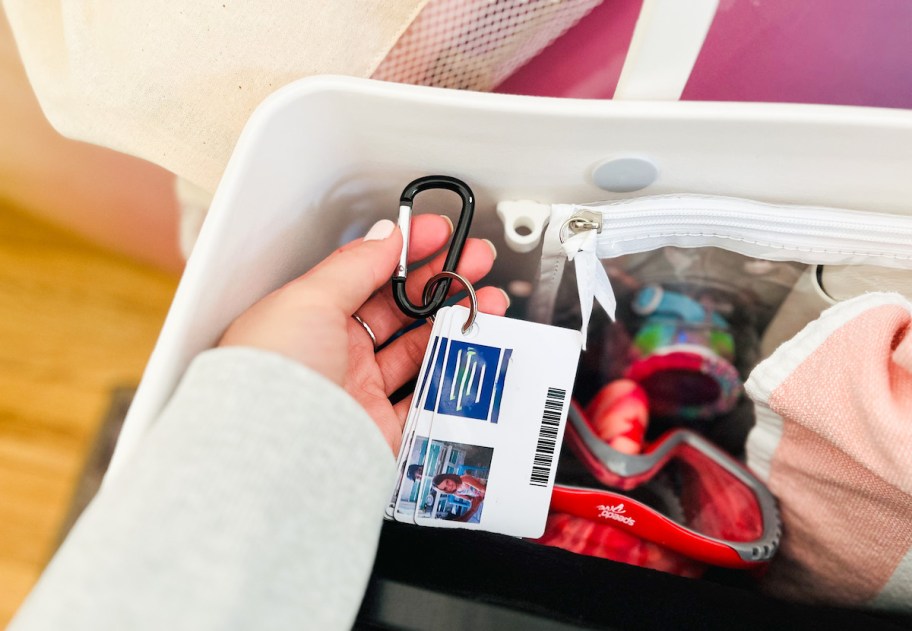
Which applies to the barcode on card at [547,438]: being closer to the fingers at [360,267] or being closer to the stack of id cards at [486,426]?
the stack of id cards at [486,426]

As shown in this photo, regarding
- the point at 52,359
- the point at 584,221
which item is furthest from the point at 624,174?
the point at 52,359

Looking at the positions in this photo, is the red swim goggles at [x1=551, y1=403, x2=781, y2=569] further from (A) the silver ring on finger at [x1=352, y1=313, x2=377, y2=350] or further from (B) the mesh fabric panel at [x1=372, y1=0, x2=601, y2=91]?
(B) the mesh fabric panel at [x1=372, y1=0, x2=601, y2=91]

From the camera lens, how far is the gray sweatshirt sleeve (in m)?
0.28

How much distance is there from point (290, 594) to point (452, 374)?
20 cm

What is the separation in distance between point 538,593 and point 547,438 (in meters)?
0.13

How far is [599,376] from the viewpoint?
0.67 m

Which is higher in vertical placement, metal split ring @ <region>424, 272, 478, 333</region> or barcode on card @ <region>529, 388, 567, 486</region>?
metal split ring @ <region>424, 272, 478, 333</region>

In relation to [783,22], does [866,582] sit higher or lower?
lower

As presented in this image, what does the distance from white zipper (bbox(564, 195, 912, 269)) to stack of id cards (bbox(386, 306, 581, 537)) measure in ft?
0.29

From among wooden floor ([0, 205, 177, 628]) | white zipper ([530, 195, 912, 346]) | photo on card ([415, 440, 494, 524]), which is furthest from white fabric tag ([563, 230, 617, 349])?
wooden floor ([0, 205, 177, 628])

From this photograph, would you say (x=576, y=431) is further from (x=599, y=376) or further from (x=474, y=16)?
(x=474, y=16)

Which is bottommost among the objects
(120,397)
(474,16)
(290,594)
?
(290,594)

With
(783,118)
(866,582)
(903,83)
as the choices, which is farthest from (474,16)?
(866,582)

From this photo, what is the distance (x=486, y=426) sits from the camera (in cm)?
46
